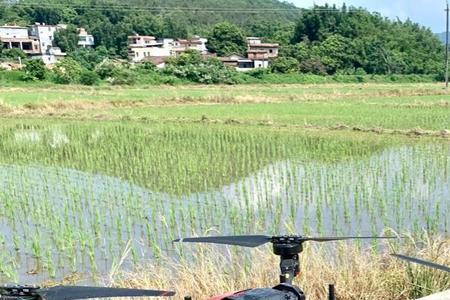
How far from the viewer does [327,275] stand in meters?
3.44

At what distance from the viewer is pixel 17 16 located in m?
72.1

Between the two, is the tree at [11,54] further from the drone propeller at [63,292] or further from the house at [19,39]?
the drone propeller at [63,292]

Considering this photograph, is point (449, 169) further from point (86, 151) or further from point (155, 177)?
point (86, 151)

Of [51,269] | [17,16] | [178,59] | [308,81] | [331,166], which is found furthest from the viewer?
[17,16]

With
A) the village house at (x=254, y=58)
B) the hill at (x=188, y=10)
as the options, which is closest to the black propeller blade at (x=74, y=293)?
the village house at (x=254, y=58)

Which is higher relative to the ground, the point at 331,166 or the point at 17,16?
the point at 17,16

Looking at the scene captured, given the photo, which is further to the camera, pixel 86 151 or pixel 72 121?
pixel 72 121

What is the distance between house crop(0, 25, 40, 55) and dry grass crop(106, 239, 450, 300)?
56.6m

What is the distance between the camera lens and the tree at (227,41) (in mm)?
55281

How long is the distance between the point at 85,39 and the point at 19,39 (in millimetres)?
7714

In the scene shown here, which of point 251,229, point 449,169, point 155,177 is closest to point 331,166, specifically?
point 449,169

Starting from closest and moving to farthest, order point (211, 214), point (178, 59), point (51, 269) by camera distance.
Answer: point (51, 269) < point (211, 214) < point (178, 59)

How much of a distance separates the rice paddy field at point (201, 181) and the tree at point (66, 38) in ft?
151

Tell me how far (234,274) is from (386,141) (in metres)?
9.00
